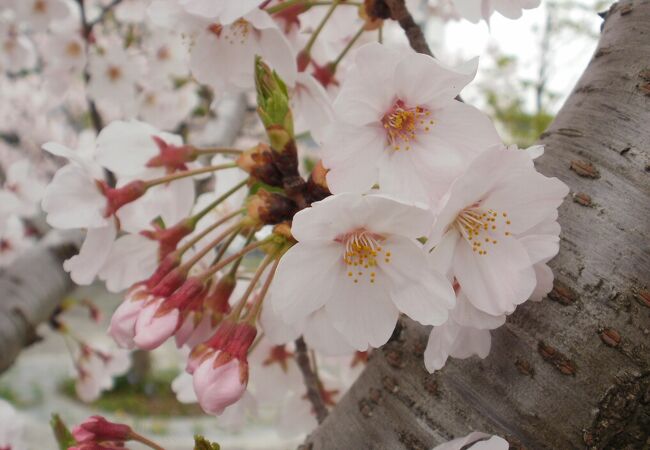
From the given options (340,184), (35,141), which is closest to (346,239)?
(340,184)

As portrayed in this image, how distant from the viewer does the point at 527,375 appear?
575mm

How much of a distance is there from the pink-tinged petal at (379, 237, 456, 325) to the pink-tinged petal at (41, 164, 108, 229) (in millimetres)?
380

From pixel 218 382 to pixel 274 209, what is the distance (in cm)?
20

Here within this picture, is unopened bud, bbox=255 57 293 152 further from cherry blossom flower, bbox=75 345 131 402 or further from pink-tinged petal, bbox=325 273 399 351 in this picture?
cherry blossom flower, bbox=75 345 131 402

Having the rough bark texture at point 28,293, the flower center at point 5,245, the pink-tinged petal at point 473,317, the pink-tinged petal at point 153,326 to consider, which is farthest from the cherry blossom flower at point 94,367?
the pink-tinged petal at point 473,317

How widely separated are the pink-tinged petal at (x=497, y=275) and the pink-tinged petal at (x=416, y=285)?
37 mm

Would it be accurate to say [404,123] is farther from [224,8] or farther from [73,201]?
[73,201]

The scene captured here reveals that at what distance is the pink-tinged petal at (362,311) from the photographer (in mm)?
589

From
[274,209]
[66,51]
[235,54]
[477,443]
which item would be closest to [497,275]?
[477,443]

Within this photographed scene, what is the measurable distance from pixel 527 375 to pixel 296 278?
0.76 ft

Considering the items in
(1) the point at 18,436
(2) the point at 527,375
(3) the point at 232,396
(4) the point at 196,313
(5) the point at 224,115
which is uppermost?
(5) the point at 224,115

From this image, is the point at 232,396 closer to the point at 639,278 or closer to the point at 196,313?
the point at 196,313

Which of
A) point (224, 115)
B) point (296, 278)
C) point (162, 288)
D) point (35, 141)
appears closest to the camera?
point (296, 278)

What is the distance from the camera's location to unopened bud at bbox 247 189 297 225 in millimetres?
696
